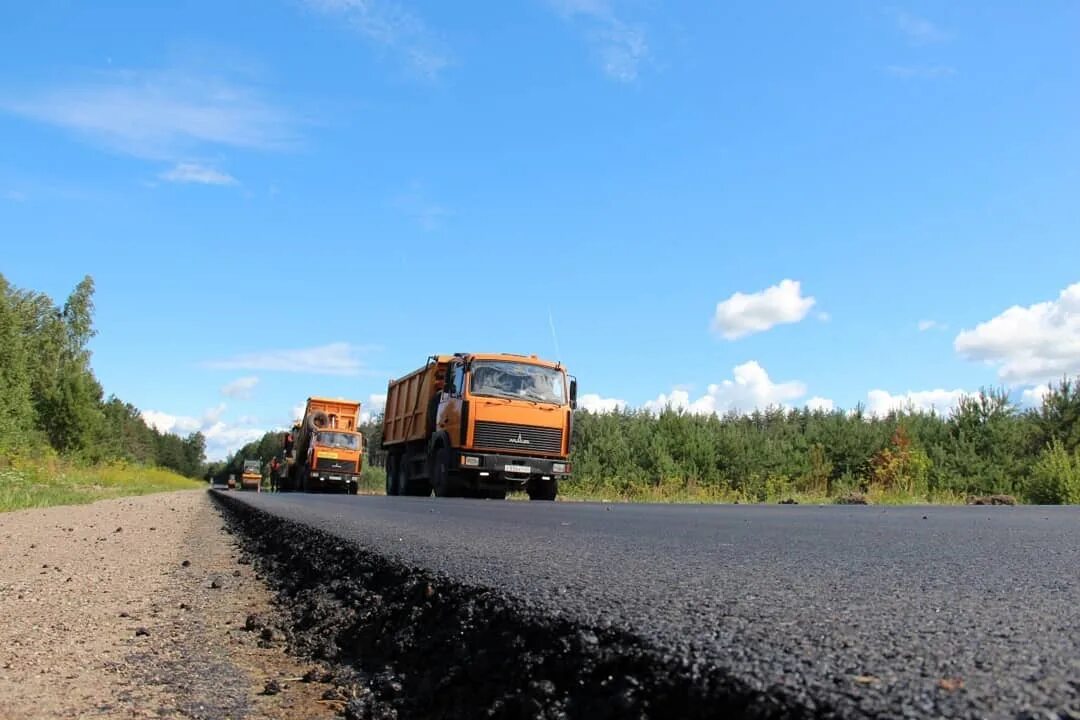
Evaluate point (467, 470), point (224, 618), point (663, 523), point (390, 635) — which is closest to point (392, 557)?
point (224, 618)

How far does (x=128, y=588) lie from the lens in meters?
4.56

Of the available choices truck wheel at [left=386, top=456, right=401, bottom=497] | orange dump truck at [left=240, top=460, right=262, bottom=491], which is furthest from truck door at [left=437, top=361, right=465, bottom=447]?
orange dump truck at [left=240, top=460, right=262, bottom=491]

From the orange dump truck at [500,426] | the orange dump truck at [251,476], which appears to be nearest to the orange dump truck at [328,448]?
the orange dump truck at [500,426]

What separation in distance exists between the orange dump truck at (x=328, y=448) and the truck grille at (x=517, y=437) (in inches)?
592

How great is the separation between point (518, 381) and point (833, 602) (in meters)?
15.4

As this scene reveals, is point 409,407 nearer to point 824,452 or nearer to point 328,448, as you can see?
point 328,448

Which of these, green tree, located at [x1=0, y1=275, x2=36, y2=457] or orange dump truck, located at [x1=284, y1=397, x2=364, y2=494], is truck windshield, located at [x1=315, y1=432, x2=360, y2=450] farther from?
green tree, located at [x1=0, y1=275, x2=36, y2=457]

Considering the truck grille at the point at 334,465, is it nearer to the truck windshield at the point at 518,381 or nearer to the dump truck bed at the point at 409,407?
the dump truck bed at the point at 409,407

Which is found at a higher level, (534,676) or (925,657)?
(925,657)

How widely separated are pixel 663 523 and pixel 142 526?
5922 millimetres

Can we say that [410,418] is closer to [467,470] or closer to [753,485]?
[467,470]

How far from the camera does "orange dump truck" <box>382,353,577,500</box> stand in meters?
16.8

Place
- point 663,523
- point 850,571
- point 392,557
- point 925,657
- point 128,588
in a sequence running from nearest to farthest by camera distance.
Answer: point 925,657, point 850,571, point 392,557, point 128,588, point 663,523

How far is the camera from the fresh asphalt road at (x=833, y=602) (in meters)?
1.32
